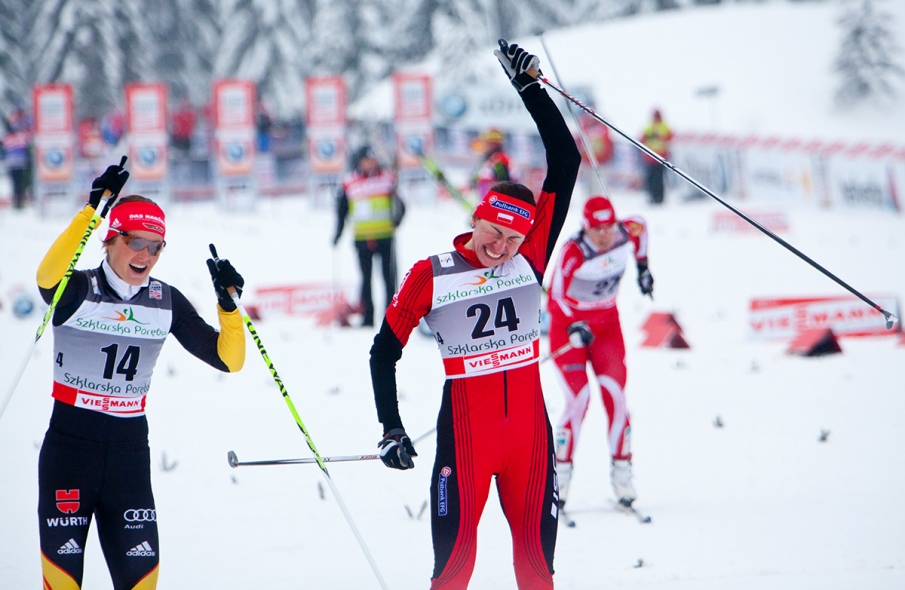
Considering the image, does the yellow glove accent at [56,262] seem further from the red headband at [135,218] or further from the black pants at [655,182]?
the black pants at [655,182]

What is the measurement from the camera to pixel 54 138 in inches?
880

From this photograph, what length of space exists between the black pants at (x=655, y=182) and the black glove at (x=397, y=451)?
1923cm

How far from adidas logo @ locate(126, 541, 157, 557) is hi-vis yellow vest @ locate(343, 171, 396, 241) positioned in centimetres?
846

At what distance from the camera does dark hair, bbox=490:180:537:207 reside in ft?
12.8

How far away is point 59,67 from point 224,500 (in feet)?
120

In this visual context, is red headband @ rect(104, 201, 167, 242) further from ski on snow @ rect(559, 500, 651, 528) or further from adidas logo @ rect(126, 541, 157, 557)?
ski on snow @ rect(559, 500, 651, 528)

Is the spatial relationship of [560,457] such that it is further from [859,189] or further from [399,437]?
[859,189]

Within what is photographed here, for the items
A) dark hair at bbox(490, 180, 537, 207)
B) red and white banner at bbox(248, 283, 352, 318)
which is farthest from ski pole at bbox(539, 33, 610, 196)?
red and white banner at bbox(248, 283, 352, 318)

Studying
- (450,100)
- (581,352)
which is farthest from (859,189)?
(581,352)

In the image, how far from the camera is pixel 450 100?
28250 mm

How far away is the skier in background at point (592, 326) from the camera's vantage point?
634 centimetres

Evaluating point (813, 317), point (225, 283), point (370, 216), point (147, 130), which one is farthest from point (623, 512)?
point (147, 130)

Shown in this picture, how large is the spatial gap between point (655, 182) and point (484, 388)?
19194mm

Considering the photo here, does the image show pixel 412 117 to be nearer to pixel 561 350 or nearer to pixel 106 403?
pixel 561 350
